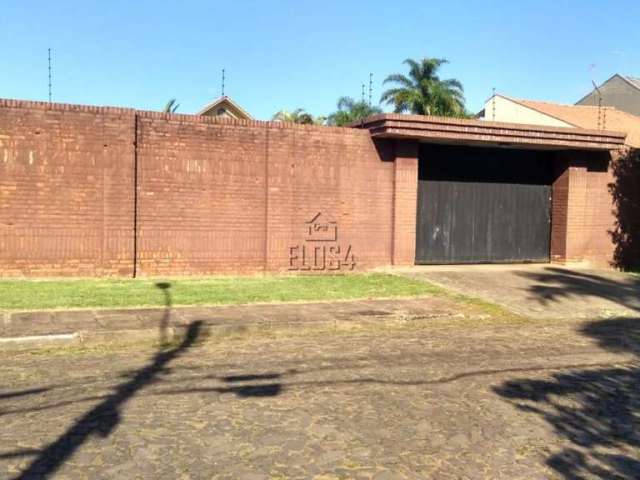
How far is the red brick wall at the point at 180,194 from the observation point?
11.7 m

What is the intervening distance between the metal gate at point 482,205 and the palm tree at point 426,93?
27.8 meters

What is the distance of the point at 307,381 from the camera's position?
6328 millimetres

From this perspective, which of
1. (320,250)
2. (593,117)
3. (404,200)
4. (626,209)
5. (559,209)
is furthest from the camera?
(593,117)

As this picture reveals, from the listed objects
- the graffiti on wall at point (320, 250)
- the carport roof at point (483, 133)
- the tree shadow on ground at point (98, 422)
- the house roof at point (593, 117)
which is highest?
the house roof at point (593, 117)

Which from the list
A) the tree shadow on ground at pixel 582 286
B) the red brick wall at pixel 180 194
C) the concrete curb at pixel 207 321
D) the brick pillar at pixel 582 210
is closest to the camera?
the concrete curb at pixel 207 321

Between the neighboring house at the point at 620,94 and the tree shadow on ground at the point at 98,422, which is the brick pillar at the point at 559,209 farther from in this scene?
the neighboring house at the point at 620,94

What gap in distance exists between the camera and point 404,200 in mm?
14211

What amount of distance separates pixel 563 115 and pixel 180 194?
2882 cm

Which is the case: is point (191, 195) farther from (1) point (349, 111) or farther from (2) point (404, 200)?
(1) point (349, 111)

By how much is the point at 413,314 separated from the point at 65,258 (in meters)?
6.30

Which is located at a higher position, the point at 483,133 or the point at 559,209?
the point at 483,133

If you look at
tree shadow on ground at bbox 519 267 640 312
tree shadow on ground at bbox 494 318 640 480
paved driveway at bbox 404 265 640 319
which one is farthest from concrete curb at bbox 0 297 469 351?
Answer: tree shadow on ground at bbox 494 318 640 480

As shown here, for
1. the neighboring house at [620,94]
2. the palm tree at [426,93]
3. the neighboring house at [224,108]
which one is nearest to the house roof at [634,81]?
the neighboring house at [620,94]

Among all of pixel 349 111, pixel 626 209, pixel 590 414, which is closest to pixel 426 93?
pixel 349 111
